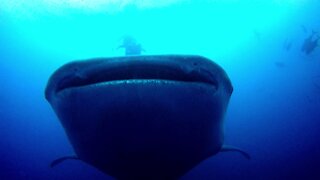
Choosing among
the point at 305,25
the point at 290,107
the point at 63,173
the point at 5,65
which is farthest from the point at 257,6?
the point at 5,65

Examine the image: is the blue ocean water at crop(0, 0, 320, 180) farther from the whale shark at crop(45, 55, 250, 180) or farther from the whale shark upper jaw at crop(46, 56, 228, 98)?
the whale shark upper jaw at crop(46, 56, 228, 98)

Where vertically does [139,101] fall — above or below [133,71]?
below

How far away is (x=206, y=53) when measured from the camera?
2636 centimetres

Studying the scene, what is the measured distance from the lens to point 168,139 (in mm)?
3203

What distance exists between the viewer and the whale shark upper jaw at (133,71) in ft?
Answer: 8.87

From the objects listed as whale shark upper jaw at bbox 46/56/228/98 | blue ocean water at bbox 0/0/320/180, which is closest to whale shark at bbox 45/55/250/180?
whale shark upper jaw at bbox 46/56/228/98

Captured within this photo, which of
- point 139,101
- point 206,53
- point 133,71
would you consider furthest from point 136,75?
point 206,53

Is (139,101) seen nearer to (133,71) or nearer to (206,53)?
(133,71)

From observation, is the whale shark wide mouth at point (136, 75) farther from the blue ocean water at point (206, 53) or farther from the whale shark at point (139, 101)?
the blue ocean water at point (206, 53)

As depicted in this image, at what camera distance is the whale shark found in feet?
8.60

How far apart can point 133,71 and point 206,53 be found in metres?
24.2

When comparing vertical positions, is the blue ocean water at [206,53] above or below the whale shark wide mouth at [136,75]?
below

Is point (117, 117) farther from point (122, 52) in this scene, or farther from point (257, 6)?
point (122, 52)

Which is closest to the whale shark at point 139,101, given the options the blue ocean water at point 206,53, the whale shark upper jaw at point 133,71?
the whale shark upper jaw at point 133,71
